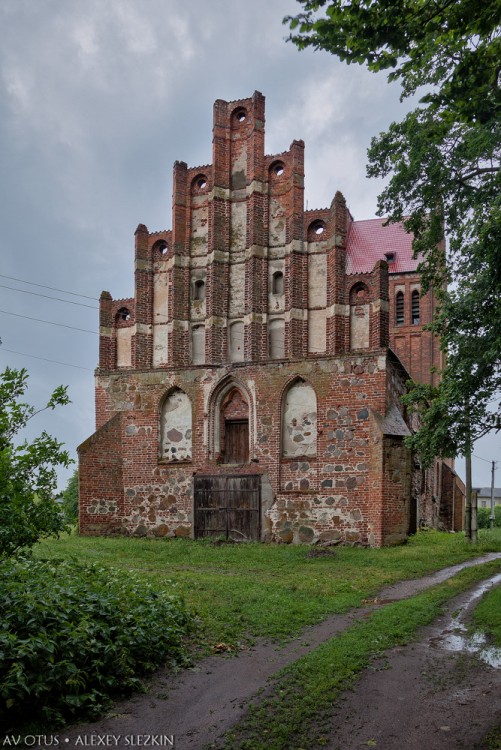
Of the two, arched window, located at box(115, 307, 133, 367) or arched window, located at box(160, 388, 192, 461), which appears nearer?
arched window, located at box(160, 388, 192, 461)

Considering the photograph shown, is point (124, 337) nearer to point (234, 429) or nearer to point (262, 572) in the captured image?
point (234, 429)

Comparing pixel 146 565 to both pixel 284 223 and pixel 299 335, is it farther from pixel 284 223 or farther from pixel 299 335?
pixel 284 223

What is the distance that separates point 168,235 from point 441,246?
1841 cm

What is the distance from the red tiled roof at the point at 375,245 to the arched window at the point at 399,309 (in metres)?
2.07

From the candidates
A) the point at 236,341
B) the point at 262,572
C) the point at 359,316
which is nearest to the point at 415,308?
the point at 359,316

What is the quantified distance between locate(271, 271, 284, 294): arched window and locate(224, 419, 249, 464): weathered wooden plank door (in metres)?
4.17

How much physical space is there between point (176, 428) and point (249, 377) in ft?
9.89

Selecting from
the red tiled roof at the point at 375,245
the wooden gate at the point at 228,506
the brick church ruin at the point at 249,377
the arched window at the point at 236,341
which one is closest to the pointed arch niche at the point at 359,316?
the brick church ruin at the point at 249,377

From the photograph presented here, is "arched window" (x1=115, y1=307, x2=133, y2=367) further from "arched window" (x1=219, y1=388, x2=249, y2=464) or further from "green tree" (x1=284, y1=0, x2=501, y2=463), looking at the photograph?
"green tree" (x1=284, y1=0, x2=501, y2=463)

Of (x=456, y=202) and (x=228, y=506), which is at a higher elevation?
(x=456, y=202)

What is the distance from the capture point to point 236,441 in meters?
20.3

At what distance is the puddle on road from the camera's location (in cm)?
761

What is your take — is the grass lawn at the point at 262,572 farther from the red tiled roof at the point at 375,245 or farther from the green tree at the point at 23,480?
the red tiled roof at the point at 375,245

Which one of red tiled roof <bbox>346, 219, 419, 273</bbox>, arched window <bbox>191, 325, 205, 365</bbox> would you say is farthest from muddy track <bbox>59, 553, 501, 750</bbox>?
red tiled roof <bbox>346, 219, 419, 273</bbox>
